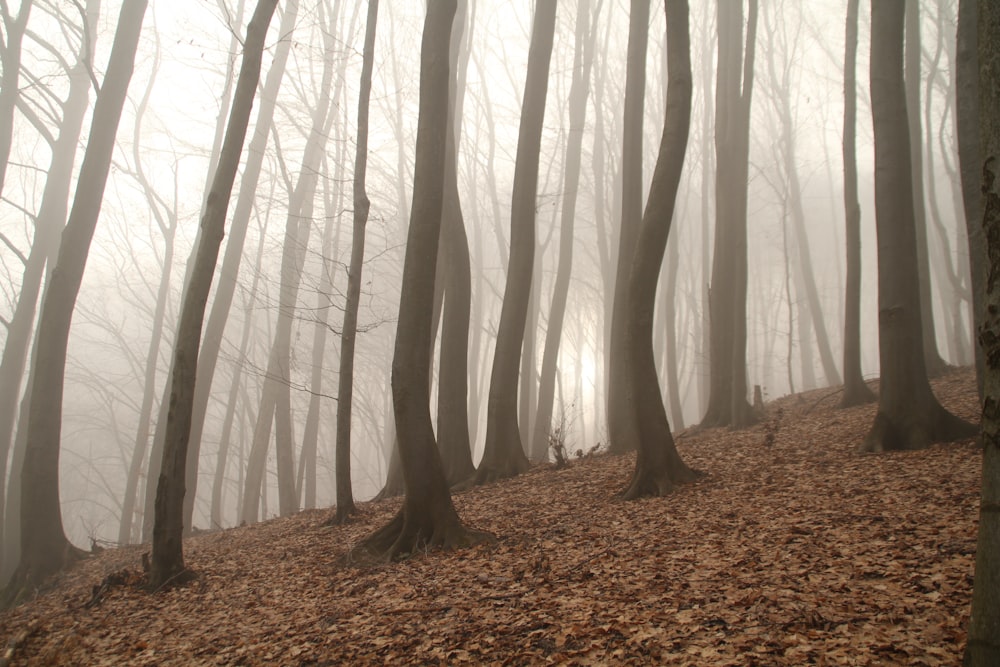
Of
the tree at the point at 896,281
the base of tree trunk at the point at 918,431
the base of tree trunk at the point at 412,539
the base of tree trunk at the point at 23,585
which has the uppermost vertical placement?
the tree at the point at 896,281

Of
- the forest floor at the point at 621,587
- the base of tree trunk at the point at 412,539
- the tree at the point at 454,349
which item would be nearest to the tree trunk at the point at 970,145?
the forest floor at the point at 621,587

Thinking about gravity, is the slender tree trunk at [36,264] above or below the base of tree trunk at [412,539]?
above

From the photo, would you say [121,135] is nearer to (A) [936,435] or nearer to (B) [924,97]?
(A) [936,435]

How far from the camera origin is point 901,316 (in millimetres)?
7055

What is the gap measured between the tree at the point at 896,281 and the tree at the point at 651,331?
2386 mm

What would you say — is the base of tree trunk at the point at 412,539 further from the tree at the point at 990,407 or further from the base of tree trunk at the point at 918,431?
the base of tree trunk at the point at 918,431

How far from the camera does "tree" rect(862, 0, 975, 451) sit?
6930 millimetres

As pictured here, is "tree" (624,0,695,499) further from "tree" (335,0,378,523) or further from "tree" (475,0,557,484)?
"tree" (335,0,378,523)

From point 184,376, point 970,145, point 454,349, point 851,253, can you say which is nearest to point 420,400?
point 184,376

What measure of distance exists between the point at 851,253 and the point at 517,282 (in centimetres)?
633

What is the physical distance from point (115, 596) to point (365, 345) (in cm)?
2428

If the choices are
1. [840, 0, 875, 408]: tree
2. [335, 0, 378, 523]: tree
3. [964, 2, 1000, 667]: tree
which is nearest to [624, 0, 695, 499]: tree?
[335, 0, 378, 523]: tree

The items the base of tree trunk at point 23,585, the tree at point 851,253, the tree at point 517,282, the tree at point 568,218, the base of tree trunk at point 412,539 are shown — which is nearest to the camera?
the base of tree trunk at point 412,539

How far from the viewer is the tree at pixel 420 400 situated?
6.06 meters
